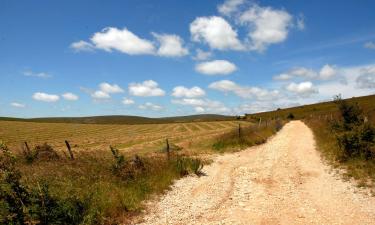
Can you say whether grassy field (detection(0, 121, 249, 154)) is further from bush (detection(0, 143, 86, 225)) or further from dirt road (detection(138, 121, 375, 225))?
bush (detection(0, 143, 86, 225))

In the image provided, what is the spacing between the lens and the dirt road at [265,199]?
9.02 meters

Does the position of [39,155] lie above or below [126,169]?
above

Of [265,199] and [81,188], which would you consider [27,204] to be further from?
[265,199]

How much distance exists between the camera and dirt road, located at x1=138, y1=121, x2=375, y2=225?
9.02 m

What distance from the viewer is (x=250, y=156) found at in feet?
68.7

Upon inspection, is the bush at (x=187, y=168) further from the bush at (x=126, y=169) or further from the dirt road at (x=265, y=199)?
the bush at (x=126, y=169)

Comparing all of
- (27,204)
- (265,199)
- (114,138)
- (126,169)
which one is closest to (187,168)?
(126,169)

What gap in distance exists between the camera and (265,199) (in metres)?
10.8

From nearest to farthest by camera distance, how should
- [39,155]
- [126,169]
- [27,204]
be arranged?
[27,204] → [126,169] → [39,155]

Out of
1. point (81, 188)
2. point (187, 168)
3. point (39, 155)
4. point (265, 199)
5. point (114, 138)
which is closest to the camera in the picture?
point (81, 188)

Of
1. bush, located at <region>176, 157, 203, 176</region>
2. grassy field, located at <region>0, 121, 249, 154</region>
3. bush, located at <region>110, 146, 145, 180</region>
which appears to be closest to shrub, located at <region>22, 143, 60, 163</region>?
grassy field, located at <region>0, 121, 249, 154</region>

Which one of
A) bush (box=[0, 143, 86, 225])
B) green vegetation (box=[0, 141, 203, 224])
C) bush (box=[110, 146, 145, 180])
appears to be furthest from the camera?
bush (box=[110, 146, 145, 180])

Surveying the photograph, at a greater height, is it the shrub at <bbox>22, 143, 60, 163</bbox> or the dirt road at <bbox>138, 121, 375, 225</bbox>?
the shrub at <bbox>22, 143, 60, 163</bbox>

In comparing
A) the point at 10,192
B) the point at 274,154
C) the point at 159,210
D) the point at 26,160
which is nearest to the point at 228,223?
the point at 159,210
